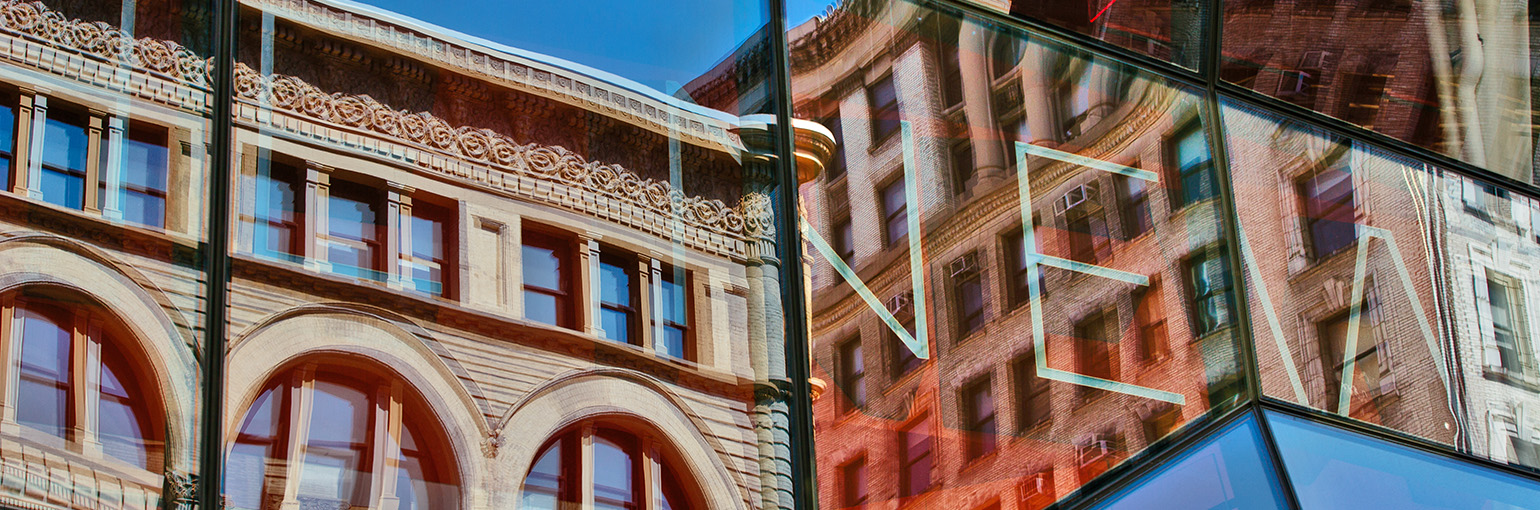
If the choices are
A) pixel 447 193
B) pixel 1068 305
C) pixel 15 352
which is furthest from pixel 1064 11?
pixel 15 352

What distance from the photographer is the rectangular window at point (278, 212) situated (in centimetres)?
578

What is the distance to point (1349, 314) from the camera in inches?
350

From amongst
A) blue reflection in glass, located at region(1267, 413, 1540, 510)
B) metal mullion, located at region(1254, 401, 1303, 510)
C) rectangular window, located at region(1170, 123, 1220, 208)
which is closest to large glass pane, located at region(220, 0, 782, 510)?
rectangular window, located at region(1170, 123, 1220, 208)

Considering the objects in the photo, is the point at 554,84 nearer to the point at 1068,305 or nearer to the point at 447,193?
the point at 447,193

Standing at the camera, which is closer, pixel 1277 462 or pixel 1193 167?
pixel 1277 462

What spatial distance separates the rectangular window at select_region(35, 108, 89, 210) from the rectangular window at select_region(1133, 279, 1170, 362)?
5103 mm

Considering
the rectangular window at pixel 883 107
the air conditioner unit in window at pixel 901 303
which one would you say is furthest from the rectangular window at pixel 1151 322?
the rectangular window at pixel 883 107

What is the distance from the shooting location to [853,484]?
22.6ft

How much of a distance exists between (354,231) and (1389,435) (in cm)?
596

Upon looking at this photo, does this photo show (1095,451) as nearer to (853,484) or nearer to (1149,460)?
(1149,460)

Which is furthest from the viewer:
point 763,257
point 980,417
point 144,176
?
point 980,417

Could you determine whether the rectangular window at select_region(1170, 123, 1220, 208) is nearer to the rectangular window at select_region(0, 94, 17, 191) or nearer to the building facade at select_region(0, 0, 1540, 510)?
the building facade at select_region(0, 0, 1540, 510)

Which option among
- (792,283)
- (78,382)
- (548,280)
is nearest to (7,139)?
(78,382)

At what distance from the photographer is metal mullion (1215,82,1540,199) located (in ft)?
29.9
